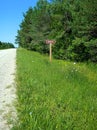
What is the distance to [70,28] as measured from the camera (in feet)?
85.4

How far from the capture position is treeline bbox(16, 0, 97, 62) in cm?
1931

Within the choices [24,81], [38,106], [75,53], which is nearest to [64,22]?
[75,53]

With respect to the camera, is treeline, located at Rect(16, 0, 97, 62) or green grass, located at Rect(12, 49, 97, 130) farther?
treeline, located at Rect(16, 0, 97, 62)

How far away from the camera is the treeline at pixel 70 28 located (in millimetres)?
19312

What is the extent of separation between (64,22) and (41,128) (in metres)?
22.5

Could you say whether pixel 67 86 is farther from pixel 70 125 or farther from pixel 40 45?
pixel 40 45

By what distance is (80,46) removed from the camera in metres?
23.4

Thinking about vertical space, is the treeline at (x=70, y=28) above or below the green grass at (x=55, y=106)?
above

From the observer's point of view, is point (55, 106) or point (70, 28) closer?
point (55, 106)

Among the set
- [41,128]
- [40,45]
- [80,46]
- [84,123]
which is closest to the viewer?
[41,128]

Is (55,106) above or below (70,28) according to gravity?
below

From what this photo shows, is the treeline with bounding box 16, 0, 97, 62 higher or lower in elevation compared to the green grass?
higher

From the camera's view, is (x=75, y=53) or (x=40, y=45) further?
(x=40, y=45)

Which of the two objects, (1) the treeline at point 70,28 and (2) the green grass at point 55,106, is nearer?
(2) the green grass at point 55,106
